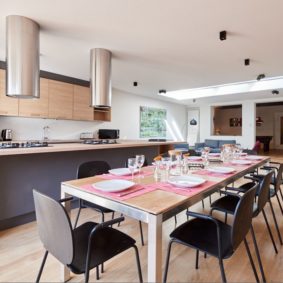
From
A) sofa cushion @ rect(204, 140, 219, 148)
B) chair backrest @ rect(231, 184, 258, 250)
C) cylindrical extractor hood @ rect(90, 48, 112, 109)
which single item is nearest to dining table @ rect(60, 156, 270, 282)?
chair backrest @ rect(231, 184, 258, 250)

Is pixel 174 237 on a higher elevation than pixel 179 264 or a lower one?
higher

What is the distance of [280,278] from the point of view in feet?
5.23

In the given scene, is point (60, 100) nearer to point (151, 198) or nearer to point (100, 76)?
point (100, 76)

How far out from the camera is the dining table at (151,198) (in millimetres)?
1001

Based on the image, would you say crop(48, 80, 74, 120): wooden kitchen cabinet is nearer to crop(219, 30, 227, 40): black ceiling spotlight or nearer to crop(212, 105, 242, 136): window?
crop(219, 30, 227, 40): black ceiling spotlight

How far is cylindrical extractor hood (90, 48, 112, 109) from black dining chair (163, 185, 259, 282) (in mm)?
2283

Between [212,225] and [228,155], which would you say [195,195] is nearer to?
[212,225]

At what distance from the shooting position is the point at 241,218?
1.20 meters

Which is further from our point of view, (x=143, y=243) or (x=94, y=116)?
(x=94, y=116)

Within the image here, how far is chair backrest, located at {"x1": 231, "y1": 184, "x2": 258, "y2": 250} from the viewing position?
3.72 ft

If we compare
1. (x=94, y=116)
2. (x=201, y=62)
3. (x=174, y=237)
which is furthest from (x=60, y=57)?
(x=174, y=237)

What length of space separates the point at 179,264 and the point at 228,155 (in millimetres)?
1530

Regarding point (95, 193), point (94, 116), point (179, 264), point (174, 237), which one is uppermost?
point (94, 116)

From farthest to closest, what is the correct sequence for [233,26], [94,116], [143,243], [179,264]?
[94,116]
[233,26]
[143,243]
[179,264]
